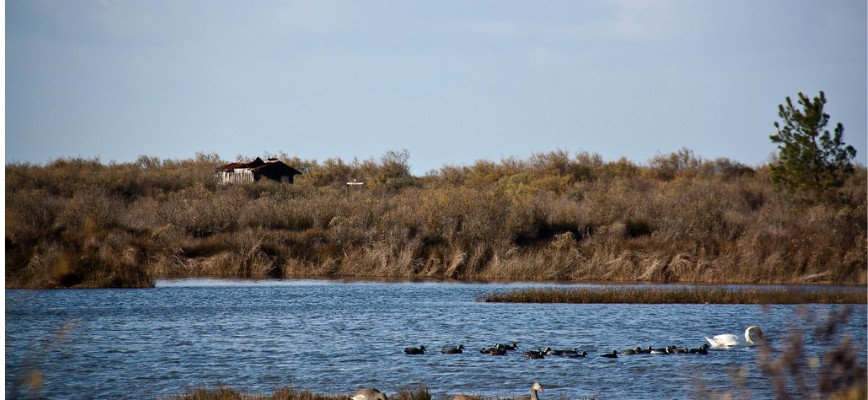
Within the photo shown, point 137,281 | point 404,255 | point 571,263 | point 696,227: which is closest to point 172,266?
point 137,281

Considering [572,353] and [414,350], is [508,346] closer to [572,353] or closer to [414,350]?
[572,353]

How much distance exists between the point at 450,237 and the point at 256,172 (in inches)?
1336

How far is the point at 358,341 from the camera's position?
22.5 m

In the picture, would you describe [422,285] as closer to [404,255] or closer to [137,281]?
[404,255]

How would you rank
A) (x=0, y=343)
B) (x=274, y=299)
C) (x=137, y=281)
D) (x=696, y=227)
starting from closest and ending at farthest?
(x=0, y=343) < (x=274, y=299) < (x=137, y=281) < (x=696, y=227)

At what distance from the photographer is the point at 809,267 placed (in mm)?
Result: 38250

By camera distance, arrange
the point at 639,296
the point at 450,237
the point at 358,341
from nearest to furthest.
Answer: the point at 358,341 → the point at 639,296 → the point at 450,237

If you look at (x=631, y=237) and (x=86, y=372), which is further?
(x=631, y=237)

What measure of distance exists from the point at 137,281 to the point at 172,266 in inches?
255

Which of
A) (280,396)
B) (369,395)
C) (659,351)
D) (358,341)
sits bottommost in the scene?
(659,351)

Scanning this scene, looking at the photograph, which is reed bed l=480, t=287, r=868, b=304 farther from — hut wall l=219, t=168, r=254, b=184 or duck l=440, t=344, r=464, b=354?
hut wall l=219, t=168, r=254, b=184

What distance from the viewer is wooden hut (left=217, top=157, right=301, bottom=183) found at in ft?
246

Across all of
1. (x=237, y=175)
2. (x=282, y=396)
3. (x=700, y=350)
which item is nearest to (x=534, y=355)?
(x=700, y=350)

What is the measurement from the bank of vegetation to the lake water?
613 cm
